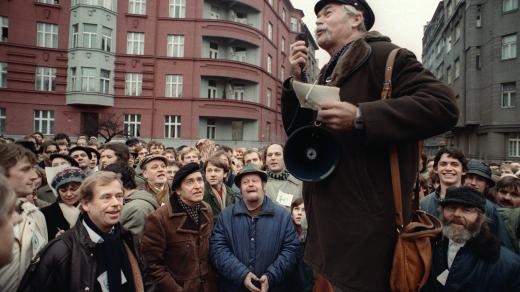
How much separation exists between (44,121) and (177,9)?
539 inches

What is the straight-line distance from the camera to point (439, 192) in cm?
470

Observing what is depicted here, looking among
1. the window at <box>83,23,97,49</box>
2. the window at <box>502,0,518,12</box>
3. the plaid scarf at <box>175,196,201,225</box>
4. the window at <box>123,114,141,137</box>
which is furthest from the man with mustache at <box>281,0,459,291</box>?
the window at <box>83,23,97,49</box>

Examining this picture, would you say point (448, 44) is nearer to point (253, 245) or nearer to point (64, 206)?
point (253, 245)

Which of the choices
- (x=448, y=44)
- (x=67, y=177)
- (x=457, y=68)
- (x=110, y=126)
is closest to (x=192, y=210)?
(x=67, y=177)

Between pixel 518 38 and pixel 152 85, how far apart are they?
26237 millimetres

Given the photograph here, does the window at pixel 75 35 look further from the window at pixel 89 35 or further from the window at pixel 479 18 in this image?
the window at pixel 479 18

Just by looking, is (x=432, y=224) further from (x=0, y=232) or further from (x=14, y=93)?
(x=14, y=93)

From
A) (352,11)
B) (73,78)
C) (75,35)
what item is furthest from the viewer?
(73,78)

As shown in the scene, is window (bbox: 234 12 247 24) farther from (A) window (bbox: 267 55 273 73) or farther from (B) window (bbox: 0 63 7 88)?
(B) window (bbox: 0 63 7 88)

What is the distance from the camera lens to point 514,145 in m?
24.2

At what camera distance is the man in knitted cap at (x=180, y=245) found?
12.5ft

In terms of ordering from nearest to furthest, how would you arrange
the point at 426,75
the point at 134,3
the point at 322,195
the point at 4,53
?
the point at 426,75 < the point at 322,195 < the point at 4,53 < the point at 134,3

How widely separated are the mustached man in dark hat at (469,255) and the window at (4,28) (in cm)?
3190

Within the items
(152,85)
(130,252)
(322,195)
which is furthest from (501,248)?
(152,85)
